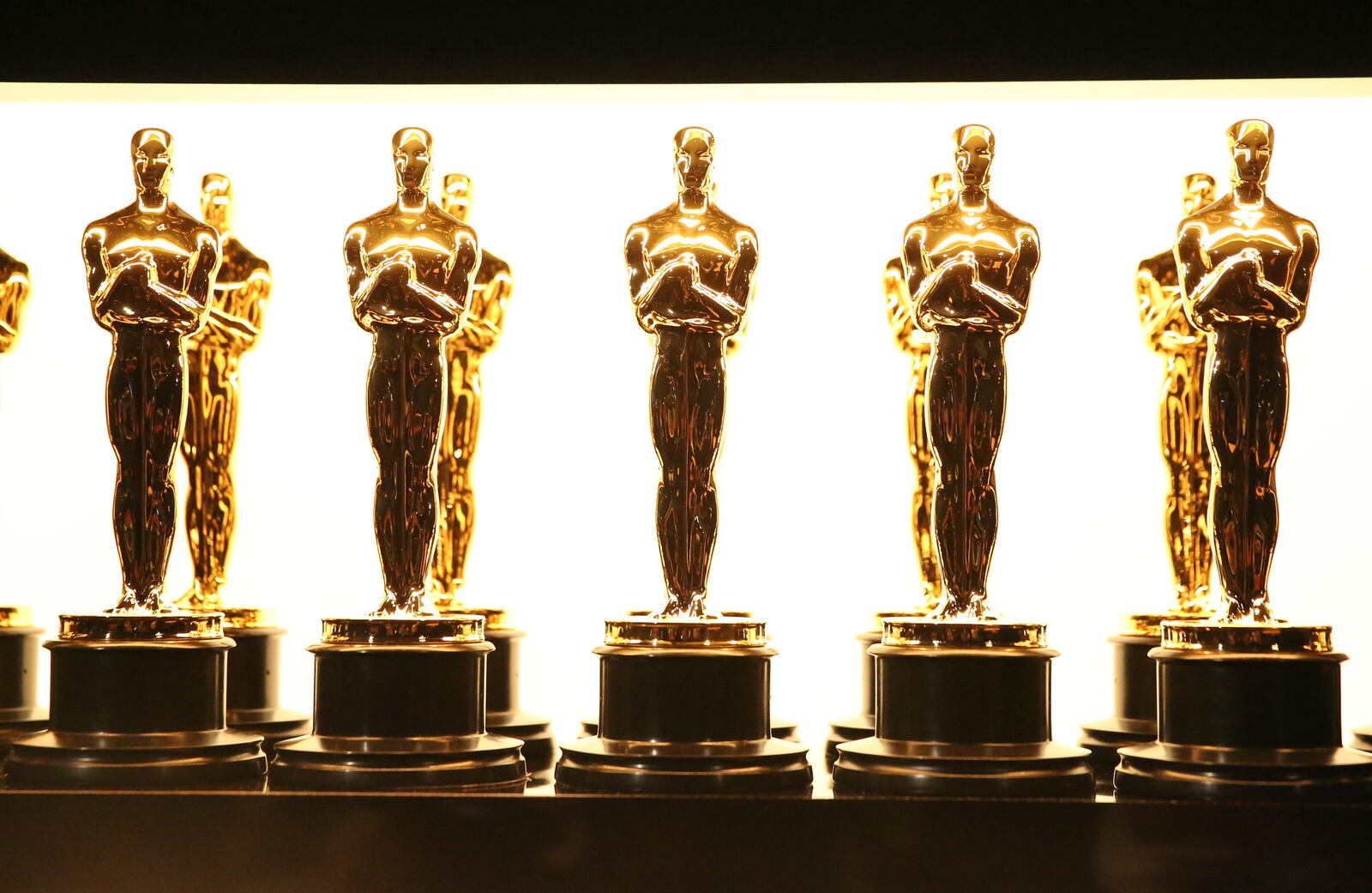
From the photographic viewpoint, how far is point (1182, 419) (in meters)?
1.92

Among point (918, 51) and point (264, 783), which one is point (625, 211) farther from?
point (264, 783)

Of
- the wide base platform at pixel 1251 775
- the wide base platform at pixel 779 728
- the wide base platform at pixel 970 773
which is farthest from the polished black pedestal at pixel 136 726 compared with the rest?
the wide base platform at pixel 1251 775

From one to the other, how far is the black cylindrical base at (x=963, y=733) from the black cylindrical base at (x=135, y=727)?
2.04ft

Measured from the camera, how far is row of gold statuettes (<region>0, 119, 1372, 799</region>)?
4.78 feet

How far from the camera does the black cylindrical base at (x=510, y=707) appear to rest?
70.6 inches

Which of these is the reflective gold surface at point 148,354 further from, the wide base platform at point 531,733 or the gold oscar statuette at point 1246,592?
the gold oscar statuette at point 1246,592

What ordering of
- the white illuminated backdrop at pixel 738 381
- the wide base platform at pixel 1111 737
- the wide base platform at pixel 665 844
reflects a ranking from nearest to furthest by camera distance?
the wide base platform at pixel 665 844 → the wide base platform at pixel 1111 737 → the white illuminated backdrop at pixel 738 381

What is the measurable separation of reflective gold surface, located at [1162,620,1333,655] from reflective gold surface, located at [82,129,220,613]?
1045 mm

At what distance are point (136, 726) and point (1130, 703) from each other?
114 cm

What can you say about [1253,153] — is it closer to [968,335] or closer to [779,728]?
[968,335]

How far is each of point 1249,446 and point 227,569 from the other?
1260mm

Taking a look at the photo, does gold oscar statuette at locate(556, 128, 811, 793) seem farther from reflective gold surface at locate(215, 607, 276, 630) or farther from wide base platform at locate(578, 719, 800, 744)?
reflective gold surface at locate(215, 607, 276, 630)

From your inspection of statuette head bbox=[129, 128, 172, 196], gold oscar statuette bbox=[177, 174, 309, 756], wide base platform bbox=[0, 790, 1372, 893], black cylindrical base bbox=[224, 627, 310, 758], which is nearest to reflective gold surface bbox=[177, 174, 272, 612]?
gold oscar statuette bbox=[177, 174, 309, 756]

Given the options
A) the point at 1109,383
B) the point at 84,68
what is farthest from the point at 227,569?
the point at 1109,383
